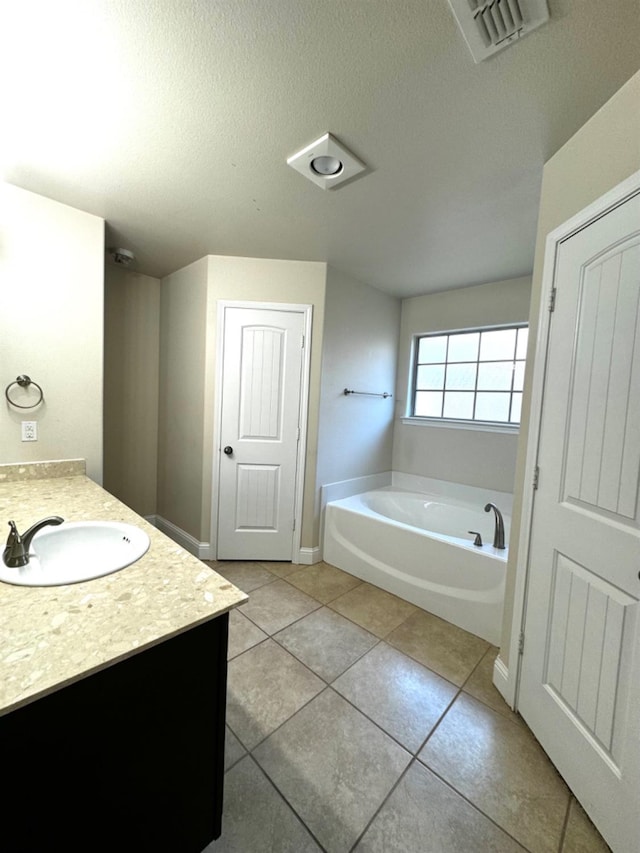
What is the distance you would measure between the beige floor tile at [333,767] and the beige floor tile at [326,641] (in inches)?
8.5

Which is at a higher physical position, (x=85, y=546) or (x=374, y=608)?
(x=85, y=546)

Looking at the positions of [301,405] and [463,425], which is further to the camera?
[463,425]

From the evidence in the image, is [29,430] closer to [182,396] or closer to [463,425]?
[182,396]

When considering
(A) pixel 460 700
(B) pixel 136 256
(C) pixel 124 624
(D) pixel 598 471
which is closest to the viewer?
(C) pixel 124 624

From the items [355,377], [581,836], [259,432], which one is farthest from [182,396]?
[581,836]

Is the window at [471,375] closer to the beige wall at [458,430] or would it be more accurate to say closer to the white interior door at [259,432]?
the beige wall at [458,430]

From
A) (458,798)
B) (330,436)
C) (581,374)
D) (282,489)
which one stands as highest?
(581,374)

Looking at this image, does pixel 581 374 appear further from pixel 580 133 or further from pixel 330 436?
pixel 330 436

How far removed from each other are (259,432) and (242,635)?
1.37 m

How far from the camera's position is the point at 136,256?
259 cm

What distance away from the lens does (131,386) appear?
2.99m

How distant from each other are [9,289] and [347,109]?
1823mm

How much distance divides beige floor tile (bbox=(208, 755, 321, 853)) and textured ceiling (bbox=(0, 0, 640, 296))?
2372 mm

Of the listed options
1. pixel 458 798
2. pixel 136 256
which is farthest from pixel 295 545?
pixel 136 256
